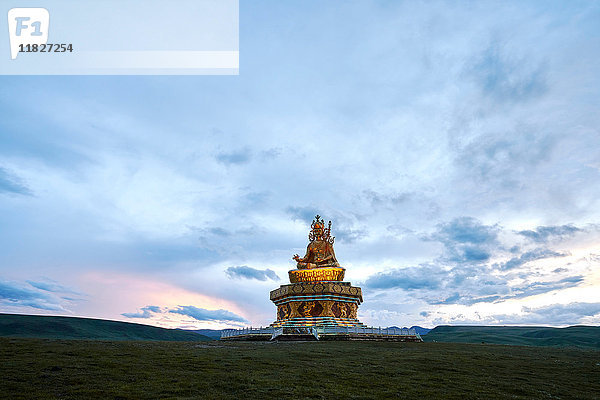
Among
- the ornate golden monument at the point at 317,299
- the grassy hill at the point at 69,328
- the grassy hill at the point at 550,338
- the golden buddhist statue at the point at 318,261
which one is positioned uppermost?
the golden buddhist statue at the point at 318,261

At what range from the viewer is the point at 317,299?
41.1 m

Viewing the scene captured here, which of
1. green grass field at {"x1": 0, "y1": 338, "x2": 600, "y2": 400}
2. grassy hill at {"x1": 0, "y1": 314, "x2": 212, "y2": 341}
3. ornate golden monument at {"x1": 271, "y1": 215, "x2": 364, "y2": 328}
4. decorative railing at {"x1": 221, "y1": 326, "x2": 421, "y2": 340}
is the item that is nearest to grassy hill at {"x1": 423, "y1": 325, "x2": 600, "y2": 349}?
ornate golden monument at {"x1": 271, "y1": 215, "x2": 364, "y2": 328}

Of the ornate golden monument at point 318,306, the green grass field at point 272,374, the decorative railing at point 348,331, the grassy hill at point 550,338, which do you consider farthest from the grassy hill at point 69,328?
the grassy hill at point 550,338

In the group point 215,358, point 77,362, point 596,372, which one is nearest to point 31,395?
point 77,362

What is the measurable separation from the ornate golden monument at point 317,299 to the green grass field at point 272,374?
1645cm

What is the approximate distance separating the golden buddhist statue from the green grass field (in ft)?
69.9

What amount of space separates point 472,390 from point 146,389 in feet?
39.7

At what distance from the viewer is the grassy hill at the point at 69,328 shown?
5034 cm

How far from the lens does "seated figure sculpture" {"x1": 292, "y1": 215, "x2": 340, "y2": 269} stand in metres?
46.9

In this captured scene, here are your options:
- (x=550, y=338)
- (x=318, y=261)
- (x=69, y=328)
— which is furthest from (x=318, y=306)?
(x=550, y=338)

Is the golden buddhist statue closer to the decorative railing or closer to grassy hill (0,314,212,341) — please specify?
the decorative railing

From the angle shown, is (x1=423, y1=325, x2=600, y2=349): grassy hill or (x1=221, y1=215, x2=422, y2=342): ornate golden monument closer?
(x1=221, y1=215, x2=422, y2=342): ornate golden monument

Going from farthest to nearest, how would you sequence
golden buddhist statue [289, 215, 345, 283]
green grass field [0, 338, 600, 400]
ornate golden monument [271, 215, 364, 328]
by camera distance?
golden buddhist statue [289, 215, 345, 283] < ornate golden monument [271, 215, 364, 328] < green grass field [0, 338, 600, 400]

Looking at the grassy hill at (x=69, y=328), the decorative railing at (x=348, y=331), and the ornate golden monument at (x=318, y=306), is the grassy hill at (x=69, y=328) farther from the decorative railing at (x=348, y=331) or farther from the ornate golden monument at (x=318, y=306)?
the decorative railing at (x=348, y=331)
